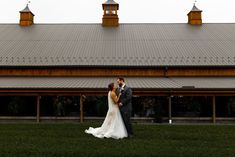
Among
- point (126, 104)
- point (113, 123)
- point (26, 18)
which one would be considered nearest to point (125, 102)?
point (126, 104)

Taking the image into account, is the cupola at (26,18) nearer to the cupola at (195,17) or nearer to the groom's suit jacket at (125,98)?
the cupola at (195,17)

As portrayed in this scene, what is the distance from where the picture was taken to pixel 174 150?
9.73 meters

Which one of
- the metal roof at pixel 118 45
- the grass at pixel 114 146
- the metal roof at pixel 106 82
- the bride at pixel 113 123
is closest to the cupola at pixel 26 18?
the metal roof at pixel 118 45

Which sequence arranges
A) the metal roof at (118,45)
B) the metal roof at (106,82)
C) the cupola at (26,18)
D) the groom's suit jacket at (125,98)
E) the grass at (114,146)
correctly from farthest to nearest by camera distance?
the cupola at (26,18), the metal roof at (118,45), the metal roof at (106,82), the groom's suit jacket at (125,98), the grass at (114,146)

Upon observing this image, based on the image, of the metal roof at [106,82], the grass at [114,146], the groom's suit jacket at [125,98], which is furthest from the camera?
the metal roof at [106,82]

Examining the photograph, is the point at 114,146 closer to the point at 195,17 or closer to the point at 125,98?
the point at 125,98

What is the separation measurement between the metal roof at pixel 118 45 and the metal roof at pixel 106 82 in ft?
3.61

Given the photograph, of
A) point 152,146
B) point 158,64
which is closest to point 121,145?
point 152,146

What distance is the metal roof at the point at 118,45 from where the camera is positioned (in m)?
25.1

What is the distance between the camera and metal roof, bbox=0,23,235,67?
25.1 meters

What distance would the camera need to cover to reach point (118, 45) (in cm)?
2731

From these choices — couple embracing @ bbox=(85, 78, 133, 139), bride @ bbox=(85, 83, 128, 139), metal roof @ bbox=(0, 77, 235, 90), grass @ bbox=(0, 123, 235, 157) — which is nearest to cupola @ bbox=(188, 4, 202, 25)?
metal roof @ bbox=(0, 77, 235, 90)

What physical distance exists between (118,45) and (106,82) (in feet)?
17.6

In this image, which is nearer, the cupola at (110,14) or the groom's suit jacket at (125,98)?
the groom's suit jacket at (125,98)
